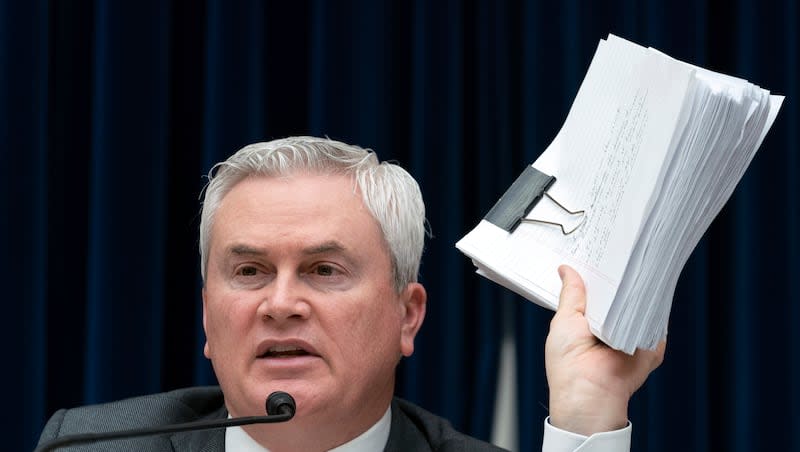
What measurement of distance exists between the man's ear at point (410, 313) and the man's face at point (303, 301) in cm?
1

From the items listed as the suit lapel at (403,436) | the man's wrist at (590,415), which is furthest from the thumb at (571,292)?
the suit lapel at (403,436)

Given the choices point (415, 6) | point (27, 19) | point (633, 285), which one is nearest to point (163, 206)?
point (27, 19)

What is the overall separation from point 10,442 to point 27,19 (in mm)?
915

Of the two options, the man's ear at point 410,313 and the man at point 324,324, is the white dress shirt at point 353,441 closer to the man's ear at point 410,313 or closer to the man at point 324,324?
the man at point 324,324

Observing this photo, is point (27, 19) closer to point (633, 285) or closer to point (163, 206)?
point (163, 206)

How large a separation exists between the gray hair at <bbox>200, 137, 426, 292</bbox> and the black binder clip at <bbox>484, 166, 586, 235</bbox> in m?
0.27

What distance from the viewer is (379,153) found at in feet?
8.01

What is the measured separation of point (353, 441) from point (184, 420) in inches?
13.0

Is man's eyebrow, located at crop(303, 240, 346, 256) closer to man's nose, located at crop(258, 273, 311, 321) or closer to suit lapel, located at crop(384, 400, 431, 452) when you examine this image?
man's nose, located at crop(258, 273, 311, 321)

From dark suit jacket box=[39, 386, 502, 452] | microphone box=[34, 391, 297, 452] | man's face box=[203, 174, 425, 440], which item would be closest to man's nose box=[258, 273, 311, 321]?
man's face box=[203, 174, 425, 440]

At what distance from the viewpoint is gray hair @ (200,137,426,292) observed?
5.83 ft

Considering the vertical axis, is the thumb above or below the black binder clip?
below

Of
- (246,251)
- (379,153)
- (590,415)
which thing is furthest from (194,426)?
(379,153)

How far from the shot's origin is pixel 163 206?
2.36m
